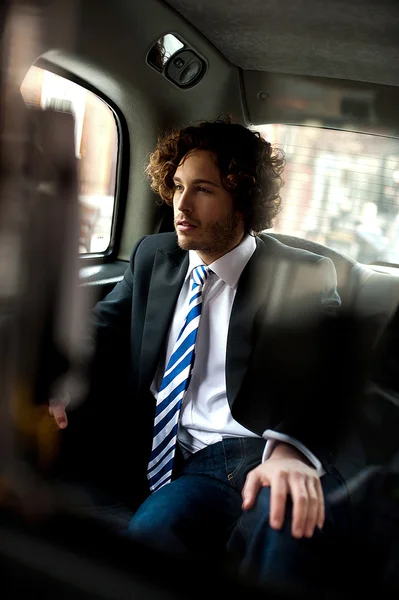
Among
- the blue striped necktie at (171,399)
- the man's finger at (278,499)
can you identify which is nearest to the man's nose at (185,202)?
the blue striped necktie at (171,399)

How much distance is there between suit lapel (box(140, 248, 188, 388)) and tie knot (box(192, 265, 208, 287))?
43 mm

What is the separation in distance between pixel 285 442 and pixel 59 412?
16.3 inches

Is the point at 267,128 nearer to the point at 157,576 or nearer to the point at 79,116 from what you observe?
the point at 79,116

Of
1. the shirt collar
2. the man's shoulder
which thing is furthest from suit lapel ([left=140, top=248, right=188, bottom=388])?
the man's shoulder

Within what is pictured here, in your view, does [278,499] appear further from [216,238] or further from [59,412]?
[216,238]

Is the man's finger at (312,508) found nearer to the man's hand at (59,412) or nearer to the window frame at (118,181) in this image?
the man's hand at (59,412)

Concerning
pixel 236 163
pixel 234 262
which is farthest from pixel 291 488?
pixel 236 163

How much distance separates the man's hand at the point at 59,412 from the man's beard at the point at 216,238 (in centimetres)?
54

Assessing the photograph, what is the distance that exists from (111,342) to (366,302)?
58cm

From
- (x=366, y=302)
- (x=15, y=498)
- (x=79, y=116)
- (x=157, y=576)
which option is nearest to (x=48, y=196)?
(x=79, y=116)

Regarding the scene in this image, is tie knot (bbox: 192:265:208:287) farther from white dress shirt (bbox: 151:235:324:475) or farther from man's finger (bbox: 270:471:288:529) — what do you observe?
man's finger (bbox: 270:471:288:529)

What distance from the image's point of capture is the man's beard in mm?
1454

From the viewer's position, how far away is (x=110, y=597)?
2.47 feet

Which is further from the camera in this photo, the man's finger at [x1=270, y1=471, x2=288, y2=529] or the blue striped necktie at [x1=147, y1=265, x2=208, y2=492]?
the blue striped necktie at [x1=147, y1=265, x2=208, y2=492]
